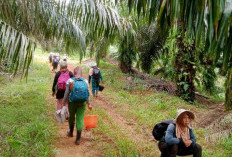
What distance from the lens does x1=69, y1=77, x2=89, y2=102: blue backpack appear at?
4.79 meters

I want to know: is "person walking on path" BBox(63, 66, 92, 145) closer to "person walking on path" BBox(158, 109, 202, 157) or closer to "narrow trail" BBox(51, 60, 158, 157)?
"narrow trail" BBox(51, 60, 158, 157)

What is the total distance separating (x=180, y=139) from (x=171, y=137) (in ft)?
0.57

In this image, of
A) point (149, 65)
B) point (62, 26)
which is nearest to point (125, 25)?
point (62, 26)

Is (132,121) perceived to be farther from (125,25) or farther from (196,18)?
(196,18)

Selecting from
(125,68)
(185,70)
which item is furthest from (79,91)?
(125,68)

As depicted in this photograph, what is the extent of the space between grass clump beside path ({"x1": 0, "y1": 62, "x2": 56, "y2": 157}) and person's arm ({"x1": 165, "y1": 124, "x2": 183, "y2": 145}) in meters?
2.07

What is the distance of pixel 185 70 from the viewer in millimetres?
10023

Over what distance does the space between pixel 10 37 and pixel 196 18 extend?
2.73m

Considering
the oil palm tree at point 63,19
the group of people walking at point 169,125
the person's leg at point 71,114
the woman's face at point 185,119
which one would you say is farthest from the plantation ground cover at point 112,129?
the oil palm tree at point 63,19

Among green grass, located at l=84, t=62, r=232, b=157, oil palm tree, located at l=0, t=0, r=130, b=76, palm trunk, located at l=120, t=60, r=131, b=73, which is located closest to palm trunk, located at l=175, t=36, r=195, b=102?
green grass, located at l=84, t=62, r=232, b=157

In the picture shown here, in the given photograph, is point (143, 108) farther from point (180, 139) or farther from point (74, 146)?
point (180, 139)

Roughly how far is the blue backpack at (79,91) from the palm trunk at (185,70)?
6040 millimetres

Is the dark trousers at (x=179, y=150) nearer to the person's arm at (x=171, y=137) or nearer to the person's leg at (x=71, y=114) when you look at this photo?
the person's arm at (x=171, y=137)

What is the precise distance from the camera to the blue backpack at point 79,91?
4789 mm
